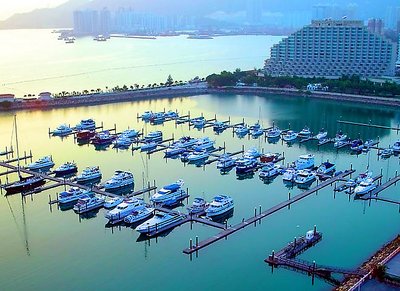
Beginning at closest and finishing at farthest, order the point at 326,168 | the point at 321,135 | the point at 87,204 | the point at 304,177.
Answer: the point at 87,204 < the point at 304,177 < the point at 326,168 < the point at 321,135

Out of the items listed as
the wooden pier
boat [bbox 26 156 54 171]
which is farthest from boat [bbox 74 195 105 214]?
boat [bbox 26 156 54 171]

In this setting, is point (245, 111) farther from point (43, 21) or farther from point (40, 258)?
point (43, 21)

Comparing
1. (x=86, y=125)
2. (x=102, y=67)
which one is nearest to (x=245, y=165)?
(x=86, y=125)

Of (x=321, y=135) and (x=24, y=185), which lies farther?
(x=321, y=135)

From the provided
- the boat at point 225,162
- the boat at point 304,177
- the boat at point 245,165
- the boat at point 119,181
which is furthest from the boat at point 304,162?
the boat at point 119,181

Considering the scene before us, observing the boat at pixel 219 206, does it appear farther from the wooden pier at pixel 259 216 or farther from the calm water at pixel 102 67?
the calm water at pixel 102 67

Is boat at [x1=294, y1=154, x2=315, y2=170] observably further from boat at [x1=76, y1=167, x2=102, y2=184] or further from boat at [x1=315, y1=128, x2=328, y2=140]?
boat at [x1=76, y1=167, x2=102, y2=184]

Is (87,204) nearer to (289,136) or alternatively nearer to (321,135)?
(289,136)
